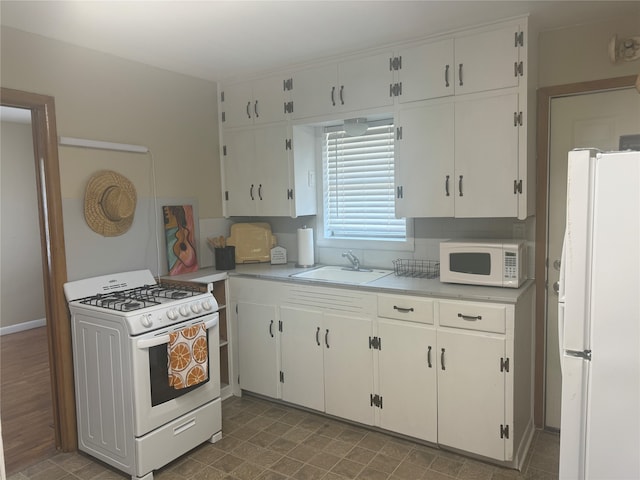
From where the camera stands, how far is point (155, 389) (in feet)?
8.28

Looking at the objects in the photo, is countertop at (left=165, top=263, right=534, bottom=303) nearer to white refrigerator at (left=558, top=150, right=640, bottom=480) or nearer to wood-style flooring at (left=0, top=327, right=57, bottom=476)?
white refrigerator at (left=558, top=150, right=640, bottom=480)

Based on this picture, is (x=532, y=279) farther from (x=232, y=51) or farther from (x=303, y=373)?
(x=232, y=51)

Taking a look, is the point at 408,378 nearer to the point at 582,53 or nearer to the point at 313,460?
the point at 313,460

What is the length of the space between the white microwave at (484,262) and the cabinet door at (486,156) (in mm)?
188

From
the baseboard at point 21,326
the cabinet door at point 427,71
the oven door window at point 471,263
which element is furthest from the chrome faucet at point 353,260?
the baseboard at point 21,326

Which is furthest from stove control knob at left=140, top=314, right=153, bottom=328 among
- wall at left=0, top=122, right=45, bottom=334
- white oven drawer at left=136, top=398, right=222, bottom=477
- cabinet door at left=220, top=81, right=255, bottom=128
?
wall at left=0, top=122, right=45, bottom=334

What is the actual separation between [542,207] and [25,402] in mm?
4107

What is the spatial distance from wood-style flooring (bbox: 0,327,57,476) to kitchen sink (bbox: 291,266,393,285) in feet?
6.59

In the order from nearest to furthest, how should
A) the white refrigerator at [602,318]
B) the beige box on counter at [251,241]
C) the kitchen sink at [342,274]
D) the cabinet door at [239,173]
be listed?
1. the white refrigerator at [602,318]
2. the kitchen sink at [342,274]
3. the cabinet door at [239,173]
4. the beige box on counter at [251,241]

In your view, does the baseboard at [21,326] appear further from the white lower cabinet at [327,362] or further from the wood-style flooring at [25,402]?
the white lower cabinet at [327,362]

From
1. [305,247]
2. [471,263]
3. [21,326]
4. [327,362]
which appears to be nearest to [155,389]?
[327,362]

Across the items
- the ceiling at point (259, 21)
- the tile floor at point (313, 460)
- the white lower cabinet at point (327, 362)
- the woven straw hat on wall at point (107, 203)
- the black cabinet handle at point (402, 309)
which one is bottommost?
the tile floor at point (313, 460)

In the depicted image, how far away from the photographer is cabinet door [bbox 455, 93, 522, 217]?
8.61ft

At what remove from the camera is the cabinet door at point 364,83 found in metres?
3.00
